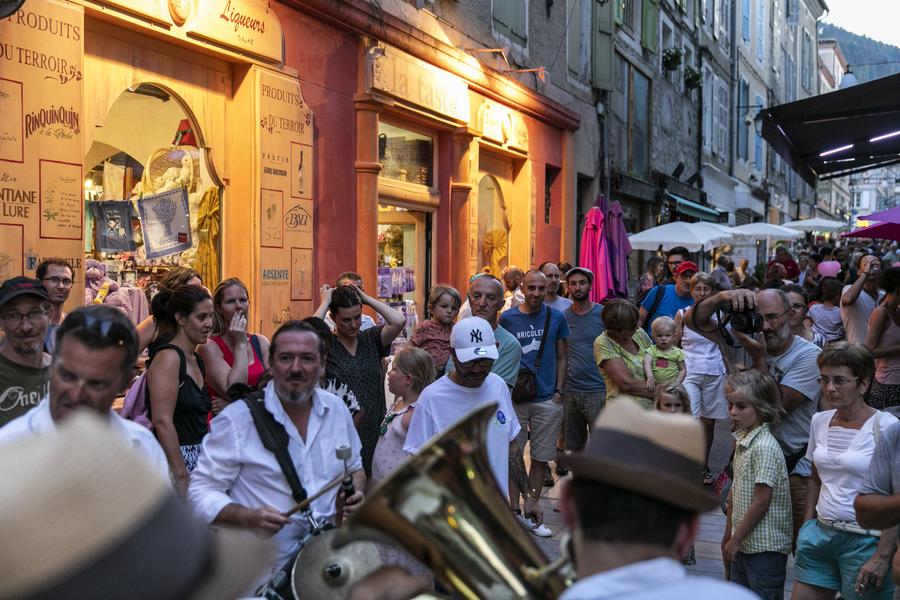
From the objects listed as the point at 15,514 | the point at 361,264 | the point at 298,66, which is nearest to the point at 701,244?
the point at 361,264

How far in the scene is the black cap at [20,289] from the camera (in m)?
4.12

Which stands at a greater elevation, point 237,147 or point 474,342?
point 237,147

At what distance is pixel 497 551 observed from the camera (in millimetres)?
2242

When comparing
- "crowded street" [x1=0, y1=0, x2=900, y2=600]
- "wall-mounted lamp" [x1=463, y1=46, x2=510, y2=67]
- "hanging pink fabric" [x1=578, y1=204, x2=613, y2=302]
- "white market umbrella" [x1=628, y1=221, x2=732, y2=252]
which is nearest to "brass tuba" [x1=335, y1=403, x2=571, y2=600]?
→ "crowded street" [x1=0, y1=0, x2=900, y2=600]

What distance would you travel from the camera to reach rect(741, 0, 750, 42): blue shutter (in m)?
33.8

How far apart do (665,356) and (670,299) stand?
5.23 ft

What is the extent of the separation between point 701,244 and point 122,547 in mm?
15688

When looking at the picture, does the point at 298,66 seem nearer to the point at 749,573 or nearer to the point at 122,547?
the point at 749,573

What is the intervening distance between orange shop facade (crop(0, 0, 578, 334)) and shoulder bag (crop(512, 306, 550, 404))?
254cm

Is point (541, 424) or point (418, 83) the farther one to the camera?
point (418, 83)

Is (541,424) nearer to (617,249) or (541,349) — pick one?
(541,349)

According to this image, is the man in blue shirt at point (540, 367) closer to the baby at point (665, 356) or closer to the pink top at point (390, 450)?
the baby at point (665, 356)

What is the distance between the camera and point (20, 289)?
13.6 ft

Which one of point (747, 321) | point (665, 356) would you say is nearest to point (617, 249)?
point (665, 356)
